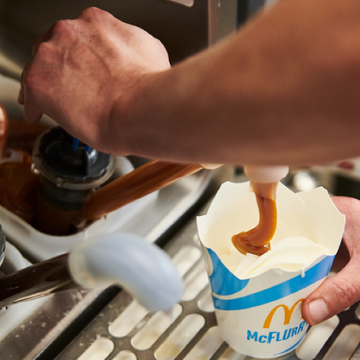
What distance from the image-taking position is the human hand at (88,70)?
1.25 ft

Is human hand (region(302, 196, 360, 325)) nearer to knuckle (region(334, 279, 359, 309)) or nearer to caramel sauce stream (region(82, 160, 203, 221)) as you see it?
knuckle (region(334, 279, 359, 309))

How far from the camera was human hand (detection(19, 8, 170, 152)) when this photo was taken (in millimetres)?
381

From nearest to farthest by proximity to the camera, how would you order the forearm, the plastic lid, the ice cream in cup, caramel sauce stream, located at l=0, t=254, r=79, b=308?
the forearm, caramel sauce stream, located at l=0, t=254, r=79, b=308, the ice cream in cup, the plastic lid

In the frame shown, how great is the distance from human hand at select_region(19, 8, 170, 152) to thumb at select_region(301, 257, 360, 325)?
251 millimetres

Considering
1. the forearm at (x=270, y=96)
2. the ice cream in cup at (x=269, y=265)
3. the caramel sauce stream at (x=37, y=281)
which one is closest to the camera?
the forearm at (x=270, y=96)

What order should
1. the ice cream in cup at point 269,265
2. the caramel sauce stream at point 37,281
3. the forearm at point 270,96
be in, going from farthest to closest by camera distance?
the ice cream in cup at point 269,265 → the caramel sauce stream at point 37,281 → the forearm at point 270,96

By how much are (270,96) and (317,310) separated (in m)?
0.29

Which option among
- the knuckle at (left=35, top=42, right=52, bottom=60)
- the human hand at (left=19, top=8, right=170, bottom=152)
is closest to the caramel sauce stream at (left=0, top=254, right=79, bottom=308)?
the human hand at (left=19, top=8, right=170, bottom=152)

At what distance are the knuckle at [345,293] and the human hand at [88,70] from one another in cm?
28

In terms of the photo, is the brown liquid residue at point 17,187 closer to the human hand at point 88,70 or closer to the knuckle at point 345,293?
the human hand at point 88,70

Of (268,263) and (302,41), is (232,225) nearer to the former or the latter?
(268,263)

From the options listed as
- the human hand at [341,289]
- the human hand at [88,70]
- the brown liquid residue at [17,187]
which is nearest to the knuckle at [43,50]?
the human hand at [88,70]

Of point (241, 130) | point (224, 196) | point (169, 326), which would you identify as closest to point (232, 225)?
point (224, 196)

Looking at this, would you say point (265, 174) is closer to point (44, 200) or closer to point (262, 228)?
point (262, 228)
